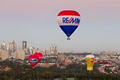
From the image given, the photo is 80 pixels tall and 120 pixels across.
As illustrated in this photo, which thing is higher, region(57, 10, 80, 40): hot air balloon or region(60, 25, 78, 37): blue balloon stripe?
region(57, 10, 80, 40): hot air balloon

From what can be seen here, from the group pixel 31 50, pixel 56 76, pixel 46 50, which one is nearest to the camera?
pixel 56 76

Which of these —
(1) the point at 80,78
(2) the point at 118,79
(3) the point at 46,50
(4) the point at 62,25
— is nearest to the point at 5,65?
(1) the point at 80,78

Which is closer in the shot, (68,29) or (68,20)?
(68,29)

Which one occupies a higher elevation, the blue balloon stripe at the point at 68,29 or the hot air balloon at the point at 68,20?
the hot air balloon at the point at 68,20

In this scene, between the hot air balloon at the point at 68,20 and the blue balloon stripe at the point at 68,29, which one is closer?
the blue balloon stripe at the point at 68,29

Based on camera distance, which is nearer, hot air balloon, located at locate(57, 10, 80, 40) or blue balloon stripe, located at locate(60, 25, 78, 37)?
blue balloon stripe, located at locate(60, 25, 78, 37)

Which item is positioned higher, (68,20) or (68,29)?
(68,20)

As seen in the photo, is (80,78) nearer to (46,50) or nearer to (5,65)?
(5,65)

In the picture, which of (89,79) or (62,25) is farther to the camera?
(89,79)
